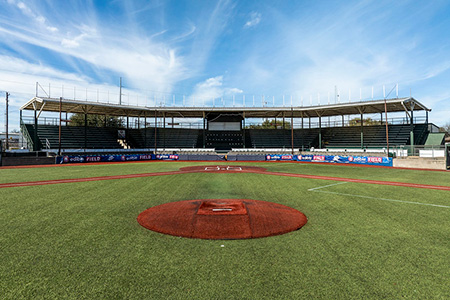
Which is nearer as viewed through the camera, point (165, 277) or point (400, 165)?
point (165, 277)

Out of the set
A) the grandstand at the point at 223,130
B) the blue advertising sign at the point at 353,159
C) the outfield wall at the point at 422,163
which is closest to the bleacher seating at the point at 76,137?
the grandstand at the point at 223,130

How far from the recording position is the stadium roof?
38.8 metres

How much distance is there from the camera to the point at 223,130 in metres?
54.8

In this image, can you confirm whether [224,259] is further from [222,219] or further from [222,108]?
[222,108]

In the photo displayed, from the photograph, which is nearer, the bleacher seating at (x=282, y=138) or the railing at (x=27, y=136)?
the railing at (x=27, y=136)

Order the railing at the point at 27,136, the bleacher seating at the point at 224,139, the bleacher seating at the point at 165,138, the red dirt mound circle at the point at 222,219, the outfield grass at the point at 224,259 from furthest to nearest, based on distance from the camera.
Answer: the bleacher seating at the point at 224,139 → the bleacher seating at the point at 165,138 → the railing at the point at 27,136 → the red dirt mound circle at the point at 222,219 → the outfield grass at the point at 224,259

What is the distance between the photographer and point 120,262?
4258 millimetres

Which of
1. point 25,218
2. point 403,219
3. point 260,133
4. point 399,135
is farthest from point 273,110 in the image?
point 25,218

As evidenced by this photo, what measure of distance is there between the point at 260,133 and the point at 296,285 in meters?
54.8

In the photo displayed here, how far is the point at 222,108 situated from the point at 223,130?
7.35 meters

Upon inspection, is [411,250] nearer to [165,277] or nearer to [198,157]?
[165,277]

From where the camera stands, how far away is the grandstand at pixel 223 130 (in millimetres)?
41219

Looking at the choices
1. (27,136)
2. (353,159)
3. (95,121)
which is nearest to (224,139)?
(353,159)

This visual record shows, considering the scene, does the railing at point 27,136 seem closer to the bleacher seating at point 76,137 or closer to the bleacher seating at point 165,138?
the bleacher seating at point 76,137
